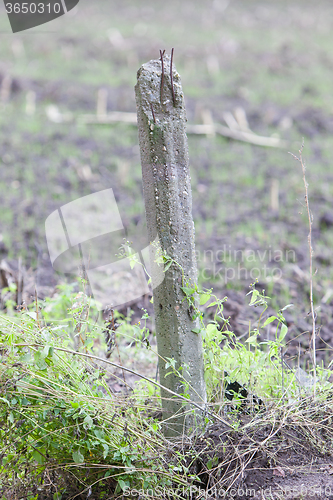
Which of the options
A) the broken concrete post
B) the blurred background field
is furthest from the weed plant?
the blurred background field

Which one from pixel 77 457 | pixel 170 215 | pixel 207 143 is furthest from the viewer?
pixel 207 143

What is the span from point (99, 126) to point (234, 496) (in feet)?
24.4

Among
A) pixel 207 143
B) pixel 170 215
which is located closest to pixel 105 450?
pixel 170 215

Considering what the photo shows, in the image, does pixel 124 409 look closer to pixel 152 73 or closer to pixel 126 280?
pixel 152 73

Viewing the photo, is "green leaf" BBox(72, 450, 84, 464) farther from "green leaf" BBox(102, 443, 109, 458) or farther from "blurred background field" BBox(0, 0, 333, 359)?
"blurred background field" BBox(0, 0, 333, 359)

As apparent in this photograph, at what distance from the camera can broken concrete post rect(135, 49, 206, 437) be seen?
1693 millimetres

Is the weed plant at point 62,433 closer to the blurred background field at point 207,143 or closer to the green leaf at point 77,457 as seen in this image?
the green leaf at point 77,457

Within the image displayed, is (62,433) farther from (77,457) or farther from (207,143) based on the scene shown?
(207,143)

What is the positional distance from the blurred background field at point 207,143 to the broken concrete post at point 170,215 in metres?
0.97

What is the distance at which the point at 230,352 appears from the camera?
5.89ft

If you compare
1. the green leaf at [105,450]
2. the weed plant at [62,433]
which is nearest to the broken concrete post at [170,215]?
the weed plant at [62,433]

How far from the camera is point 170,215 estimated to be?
67.6 inches

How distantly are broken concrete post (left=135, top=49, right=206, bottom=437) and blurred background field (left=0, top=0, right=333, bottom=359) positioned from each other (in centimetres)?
97

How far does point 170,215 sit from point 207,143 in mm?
6142
